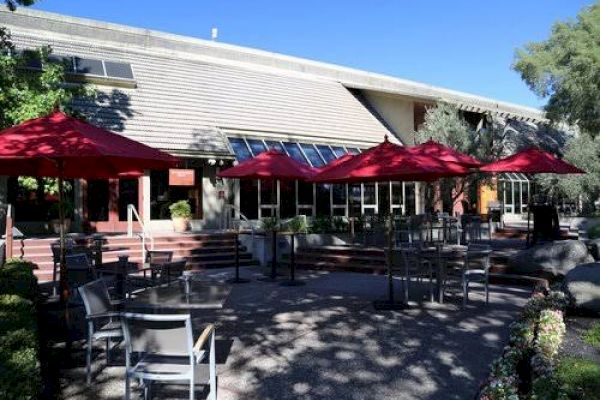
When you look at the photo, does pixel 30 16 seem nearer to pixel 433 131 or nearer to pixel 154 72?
pixel 154 72

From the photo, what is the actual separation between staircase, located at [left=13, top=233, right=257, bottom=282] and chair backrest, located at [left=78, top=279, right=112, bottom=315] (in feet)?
24.7

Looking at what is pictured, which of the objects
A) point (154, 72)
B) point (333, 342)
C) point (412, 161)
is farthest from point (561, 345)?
point (154, 72)

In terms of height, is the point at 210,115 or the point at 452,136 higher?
the point at 210,115

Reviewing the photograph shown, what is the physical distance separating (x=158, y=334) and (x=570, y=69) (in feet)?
80.2

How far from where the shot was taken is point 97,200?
57.3 ft

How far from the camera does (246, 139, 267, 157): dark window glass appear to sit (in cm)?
1906

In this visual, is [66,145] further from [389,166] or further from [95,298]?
[389,166]

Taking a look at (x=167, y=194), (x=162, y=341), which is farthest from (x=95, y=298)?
(x=167, y=194)

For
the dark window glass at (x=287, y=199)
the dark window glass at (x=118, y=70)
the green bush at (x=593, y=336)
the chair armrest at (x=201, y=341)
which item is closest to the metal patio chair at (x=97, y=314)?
the chair armrest at (x=201, y=341)

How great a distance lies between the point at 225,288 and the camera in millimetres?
6289

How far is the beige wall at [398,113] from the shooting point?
2623 centimetres

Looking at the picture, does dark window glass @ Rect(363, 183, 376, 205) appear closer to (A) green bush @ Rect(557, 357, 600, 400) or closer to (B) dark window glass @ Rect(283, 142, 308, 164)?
(B) dark window glass @ Rect(283, 142, 308, 164)

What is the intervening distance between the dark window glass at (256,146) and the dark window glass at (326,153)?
2.52 meters

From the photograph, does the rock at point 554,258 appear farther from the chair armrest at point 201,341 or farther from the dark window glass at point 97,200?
the dark window glass at point 97,200
